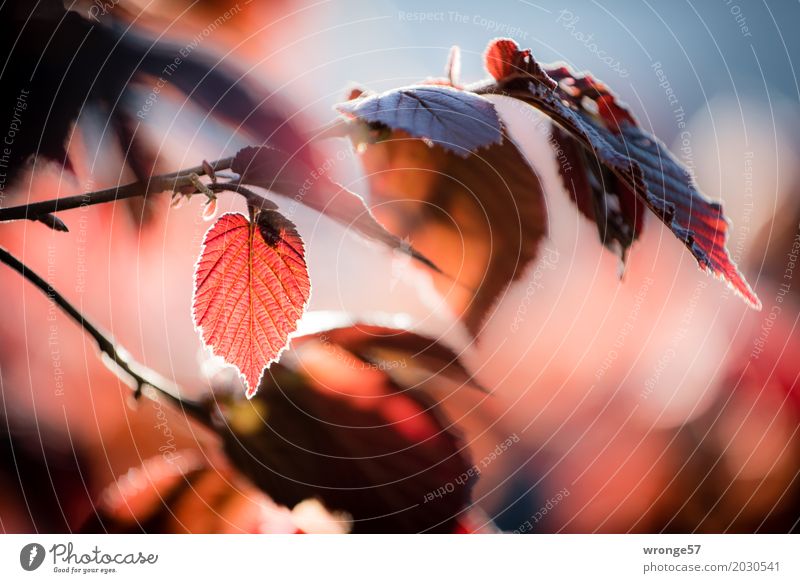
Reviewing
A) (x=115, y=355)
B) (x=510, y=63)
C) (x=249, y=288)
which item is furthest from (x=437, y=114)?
(x=115, y=355)

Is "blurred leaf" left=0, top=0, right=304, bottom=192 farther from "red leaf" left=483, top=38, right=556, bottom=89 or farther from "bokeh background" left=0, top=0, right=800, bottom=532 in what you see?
"red leaf" left=483, top=38, right=556, bottom=89

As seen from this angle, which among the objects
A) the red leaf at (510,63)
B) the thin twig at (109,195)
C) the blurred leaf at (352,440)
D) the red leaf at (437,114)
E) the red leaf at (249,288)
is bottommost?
the blurred leaf at (352,440)

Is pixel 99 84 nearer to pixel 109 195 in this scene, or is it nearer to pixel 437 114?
pixel 109 195

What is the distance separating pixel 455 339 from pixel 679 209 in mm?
196

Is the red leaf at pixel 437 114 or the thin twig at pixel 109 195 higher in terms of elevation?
the red leaf at pixel 437 114

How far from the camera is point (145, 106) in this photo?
0.50m

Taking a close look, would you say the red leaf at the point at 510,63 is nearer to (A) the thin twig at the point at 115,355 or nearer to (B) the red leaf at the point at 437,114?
(B) the red leaf at the point at 437,114

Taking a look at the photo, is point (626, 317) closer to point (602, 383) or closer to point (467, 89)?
point (602, 383)

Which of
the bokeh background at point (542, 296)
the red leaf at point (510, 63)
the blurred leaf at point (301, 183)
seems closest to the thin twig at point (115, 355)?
the bokeh background at point (542, 296)

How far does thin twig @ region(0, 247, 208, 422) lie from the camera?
507mm

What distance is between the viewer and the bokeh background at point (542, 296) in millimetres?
507

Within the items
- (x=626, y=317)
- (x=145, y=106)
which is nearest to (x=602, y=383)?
(x=626, y=317)

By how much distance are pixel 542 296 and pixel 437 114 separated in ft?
0.59

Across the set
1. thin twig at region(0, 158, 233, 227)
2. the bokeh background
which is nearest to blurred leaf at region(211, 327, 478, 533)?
the bokeh background
